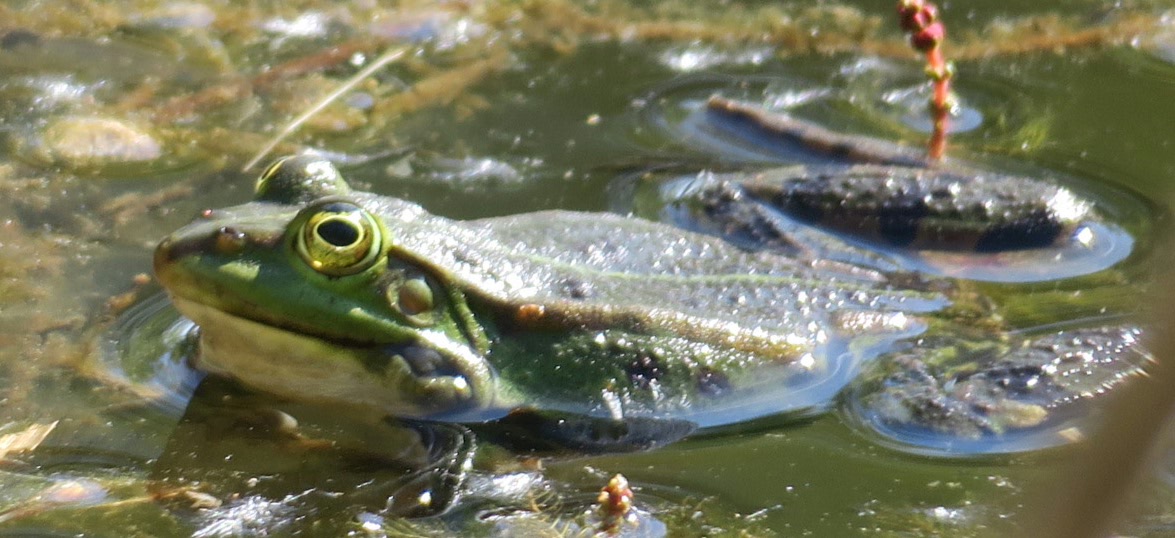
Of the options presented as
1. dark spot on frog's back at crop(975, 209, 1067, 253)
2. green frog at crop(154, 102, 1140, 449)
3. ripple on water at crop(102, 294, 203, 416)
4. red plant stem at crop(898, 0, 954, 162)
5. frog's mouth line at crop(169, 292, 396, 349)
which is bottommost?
ripple on water at crop(102, 294, 203, 416)

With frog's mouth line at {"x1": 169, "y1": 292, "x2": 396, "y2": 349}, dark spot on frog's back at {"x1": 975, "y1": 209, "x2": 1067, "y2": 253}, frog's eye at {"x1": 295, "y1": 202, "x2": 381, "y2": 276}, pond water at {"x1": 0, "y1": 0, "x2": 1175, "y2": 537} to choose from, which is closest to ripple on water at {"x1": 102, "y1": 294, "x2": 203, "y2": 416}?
pond water at {"x1": 0, "y1": 0, "x2": 1175, "y2": 537}

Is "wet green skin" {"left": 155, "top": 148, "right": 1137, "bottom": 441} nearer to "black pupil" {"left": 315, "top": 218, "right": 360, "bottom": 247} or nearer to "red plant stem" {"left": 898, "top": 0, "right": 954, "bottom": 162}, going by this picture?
"black pupil" {"left": 315, "top": 218, "right": 360, "bottom": 247}

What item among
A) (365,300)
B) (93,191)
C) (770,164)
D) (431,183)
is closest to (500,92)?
(431,183)

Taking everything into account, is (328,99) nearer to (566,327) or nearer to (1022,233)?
(566,327)

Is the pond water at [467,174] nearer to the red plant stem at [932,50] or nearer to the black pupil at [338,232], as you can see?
the red plant stem at [932,50]

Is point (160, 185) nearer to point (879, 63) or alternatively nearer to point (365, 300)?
point (365, 300)

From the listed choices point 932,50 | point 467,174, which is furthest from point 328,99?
point 932,50

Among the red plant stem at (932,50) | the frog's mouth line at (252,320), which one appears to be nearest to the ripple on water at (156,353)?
the frog's mouth line at (252,320)
